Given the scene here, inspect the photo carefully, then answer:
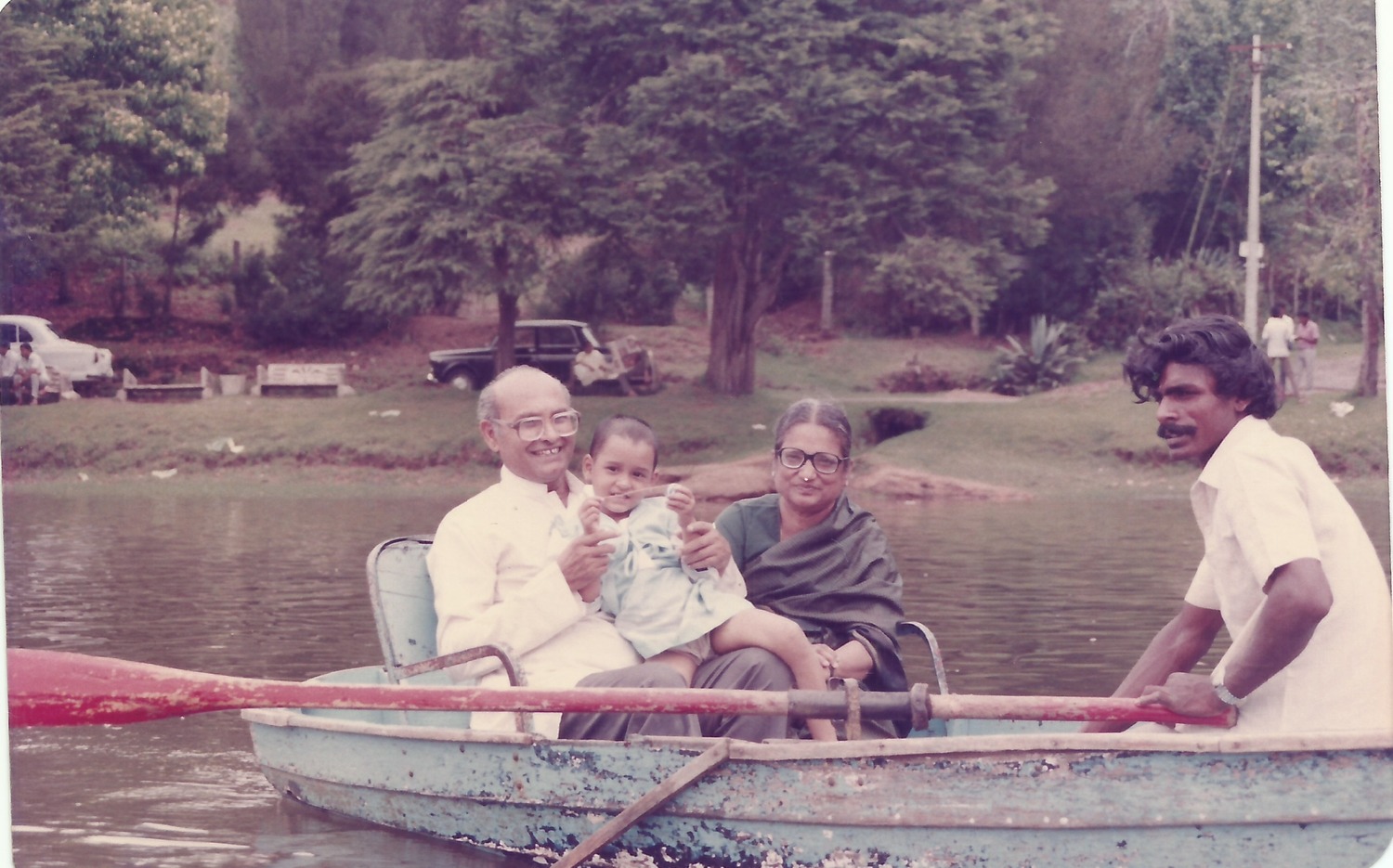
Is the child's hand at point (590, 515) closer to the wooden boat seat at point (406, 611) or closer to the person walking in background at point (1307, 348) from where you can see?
the wooden boat seat at point (406, 611)

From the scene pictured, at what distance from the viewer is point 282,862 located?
213 inches

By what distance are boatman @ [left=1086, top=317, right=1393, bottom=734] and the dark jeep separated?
2247 cm

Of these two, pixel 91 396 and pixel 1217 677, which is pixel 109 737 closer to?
pixel 1217 677

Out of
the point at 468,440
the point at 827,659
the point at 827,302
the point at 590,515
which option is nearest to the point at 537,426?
the point at 590,515

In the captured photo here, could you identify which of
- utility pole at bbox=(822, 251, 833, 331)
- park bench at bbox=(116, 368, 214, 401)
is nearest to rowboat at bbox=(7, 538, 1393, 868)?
park bench at bbox=(116, 368, 214, 401)

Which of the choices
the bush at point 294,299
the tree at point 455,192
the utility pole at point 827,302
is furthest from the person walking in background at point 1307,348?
the bush at point 294,299

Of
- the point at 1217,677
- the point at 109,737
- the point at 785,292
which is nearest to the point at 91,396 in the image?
the point at 785,292

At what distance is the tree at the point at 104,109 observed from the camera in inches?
856

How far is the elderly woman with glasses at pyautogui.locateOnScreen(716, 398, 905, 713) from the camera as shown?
5.04m

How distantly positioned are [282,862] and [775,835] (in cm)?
181

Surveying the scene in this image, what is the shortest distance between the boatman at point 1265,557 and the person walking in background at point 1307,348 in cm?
1874

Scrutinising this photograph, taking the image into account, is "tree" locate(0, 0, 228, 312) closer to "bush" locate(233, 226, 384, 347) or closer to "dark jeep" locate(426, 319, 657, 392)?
"bush" locate(233, 226, 384, 347)

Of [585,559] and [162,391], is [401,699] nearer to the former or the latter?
[585,559]

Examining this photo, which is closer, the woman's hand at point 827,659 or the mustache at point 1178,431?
the mustache at point 1178,431
